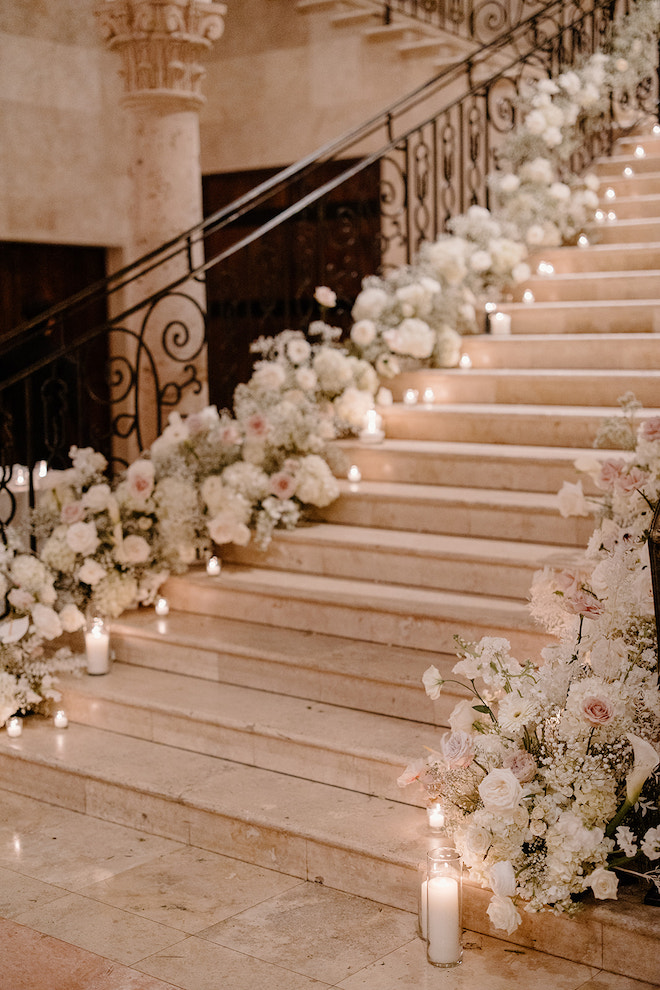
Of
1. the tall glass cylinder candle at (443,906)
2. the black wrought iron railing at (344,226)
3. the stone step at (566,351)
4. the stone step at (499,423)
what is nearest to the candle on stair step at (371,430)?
the stone step at (499,423)

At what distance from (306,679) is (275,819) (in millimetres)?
971

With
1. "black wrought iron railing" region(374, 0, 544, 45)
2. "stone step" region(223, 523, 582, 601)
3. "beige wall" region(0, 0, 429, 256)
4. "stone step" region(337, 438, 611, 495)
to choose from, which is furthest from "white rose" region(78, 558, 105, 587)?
"black wrought iron railing" region(374, 0, 544, 45)

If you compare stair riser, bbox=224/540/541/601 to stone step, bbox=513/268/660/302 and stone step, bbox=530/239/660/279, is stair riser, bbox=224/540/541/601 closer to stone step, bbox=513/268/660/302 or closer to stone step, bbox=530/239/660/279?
stone step, bbox=513/268/660/302

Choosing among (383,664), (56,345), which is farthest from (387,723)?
(56,345)

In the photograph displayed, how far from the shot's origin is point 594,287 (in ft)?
24.1

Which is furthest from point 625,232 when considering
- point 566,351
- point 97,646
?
point 97,646

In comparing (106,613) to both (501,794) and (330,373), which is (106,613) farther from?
(501,794)

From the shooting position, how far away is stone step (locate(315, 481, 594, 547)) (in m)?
5.46

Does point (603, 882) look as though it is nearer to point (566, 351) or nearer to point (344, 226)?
point (566, 351)

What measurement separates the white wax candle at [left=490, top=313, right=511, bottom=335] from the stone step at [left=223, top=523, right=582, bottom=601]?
1912 millimetres

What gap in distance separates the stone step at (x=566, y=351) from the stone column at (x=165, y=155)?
1.69 m

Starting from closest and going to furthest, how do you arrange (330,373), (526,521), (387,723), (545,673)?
1. (545,673)
2. (387,723)
3. (526,521)
4. (330,373)

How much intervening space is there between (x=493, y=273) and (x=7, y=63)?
455 centimetres

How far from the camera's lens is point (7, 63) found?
955cm
